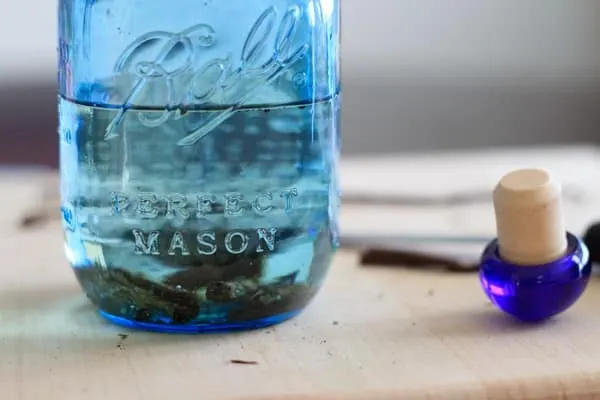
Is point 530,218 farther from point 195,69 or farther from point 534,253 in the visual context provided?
point 195,69

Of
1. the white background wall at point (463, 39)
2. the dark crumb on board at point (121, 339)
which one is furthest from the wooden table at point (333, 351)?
the white background wall at point (463, 39)

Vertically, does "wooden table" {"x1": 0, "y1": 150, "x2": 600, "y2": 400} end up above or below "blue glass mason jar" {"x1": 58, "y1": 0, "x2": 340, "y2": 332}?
below

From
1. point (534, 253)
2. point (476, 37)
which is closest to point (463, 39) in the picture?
point (476, 37)

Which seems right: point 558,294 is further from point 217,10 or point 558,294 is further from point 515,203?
point 217,10

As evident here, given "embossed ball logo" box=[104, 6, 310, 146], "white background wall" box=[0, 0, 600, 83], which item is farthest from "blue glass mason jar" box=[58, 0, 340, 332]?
"white background wall" box=[0, 0, 600, 83]

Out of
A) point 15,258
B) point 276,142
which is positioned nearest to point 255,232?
point 276,142

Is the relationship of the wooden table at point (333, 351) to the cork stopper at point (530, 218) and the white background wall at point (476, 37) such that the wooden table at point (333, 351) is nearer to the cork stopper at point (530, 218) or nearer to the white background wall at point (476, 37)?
the cork stopper at point (530, 218)

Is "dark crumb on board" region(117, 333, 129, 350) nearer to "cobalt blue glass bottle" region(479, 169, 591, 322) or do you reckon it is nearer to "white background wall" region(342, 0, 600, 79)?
"cobalt blue glass bottle" region(479, 169, 591, 322)
